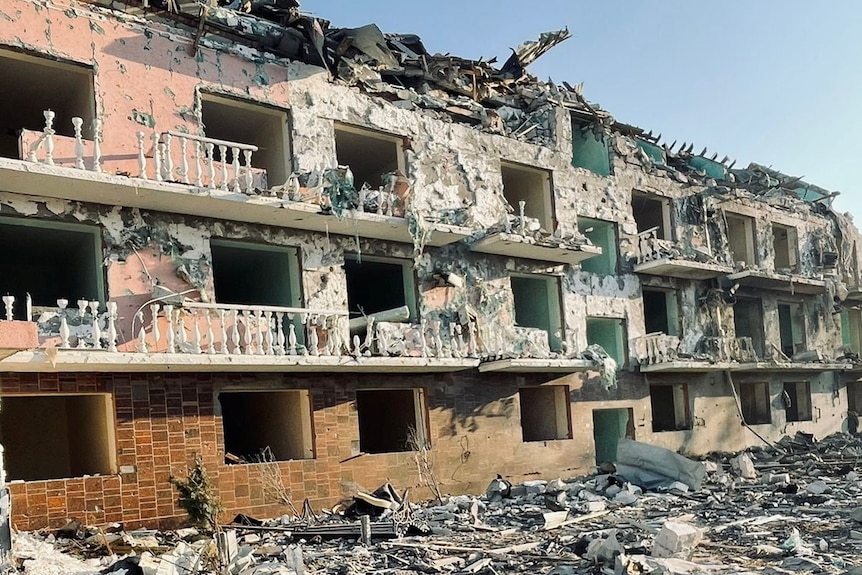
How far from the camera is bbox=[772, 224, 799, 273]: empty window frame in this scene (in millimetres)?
29625

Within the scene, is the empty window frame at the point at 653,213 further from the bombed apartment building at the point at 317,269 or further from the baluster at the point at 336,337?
the baluster at the point at 336,337

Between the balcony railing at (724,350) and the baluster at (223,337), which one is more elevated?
the baluster at (223,337)

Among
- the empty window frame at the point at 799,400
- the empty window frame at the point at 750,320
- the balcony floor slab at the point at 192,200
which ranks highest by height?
the balcony floor slab at the point at 192,200

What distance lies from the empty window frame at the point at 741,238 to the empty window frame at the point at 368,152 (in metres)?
13.1

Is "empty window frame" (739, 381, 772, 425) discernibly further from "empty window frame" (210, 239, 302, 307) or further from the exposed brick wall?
"empty window frame" (210, 239, 302, 307)

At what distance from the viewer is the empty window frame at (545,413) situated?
20.4 metres

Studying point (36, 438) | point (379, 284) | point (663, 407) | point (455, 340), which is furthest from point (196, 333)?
point (663, 407)

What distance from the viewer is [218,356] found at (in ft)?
43.9

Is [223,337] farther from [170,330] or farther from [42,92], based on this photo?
[42,92]

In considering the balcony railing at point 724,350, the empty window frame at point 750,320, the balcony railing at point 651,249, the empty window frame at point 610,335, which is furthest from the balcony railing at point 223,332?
the empty window frame at point 750,320

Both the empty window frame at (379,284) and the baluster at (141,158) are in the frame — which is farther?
the empty window frame at (379,284)

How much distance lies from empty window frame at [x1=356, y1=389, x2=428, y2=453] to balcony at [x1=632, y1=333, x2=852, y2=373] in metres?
7.37

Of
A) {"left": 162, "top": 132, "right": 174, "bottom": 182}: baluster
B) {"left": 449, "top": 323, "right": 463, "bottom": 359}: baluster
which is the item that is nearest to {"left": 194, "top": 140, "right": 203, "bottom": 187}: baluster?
{"left": 162, "top": 132, "right": 174, "bottom": 182}: baluster

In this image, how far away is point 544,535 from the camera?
1196 cm
